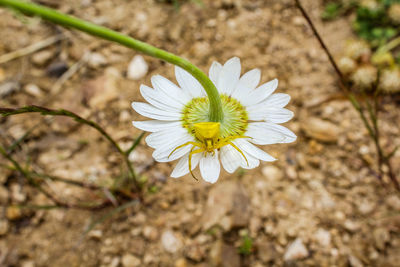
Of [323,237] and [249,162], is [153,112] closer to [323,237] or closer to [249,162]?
[249,162]

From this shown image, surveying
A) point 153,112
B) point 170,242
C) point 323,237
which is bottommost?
point 323,237

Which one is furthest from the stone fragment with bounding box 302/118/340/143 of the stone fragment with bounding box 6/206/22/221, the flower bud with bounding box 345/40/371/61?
the stone fragment with bounding box 6/206/22/221

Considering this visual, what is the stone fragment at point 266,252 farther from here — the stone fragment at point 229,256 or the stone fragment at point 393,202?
the stone fragment at point 393,202

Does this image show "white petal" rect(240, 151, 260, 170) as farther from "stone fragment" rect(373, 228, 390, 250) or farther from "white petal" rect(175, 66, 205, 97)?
"stone fragment" rect(373, 228, 390, 250)

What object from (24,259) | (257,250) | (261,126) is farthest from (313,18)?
(24,259)

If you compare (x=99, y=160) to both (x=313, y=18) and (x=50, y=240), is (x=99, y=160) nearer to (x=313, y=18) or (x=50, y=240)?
(x=50, y=240)

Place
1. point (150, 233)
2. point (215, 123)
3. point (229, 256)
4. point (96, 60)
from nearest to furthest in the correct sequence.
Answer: point (215, 123), point (229, 256), point (150, 233), point (96, 60)

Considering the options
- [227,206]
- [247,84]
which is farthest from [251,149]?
[227,206]

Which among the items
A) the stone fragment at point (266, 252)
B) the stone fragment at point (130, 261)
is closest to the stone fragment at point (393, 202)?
the stone fragment at point (266, 252)
